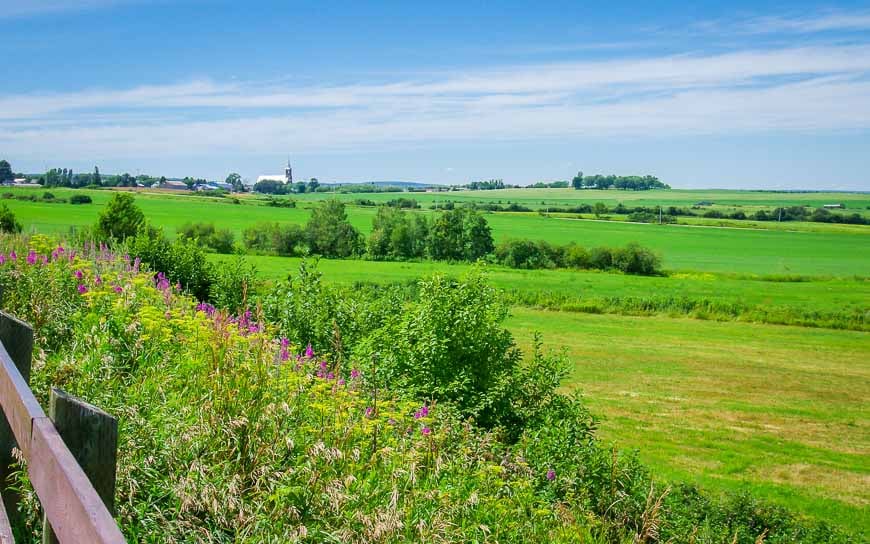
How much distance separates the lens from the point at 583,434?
32.1ft

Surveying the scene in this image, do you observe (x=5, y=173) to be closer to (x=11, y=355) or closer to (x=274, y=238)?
(x=274, y=238)

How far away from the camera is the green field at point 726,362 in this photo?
56.9 feet

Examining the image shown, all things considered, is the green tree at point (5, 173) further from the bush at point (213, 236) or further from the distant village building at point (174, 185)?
the distant village building at point (174, 185)

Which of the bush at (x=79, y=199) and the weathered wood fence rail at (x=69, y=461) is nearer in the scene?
the weathered wood fence rail at (x=69, y=461)

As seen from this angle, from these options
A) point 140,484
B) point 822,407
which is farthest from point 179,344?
point 822,407

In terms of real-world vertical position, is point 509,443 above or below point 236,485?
below

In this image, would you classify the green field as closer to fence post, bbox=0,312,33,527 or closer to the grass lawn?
the grass lawn

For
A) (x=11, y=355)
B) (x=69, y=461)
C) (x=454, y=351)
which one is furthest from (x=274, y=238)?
(x=69, y=461)

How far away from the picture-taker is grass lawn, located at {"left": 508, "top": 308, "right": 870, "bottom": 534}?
16.5 meters

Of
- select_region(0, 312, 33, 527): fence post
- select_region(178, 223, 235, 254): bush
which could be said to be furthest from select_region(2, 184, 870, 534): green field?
select_region(0, 312, 33, 527): fence post

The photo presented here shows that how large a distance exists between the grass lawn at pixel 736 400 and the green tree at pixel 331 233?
122 ft

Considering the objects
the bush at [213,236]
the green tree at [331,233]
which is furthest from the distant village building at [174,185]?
the bush at [213,236]

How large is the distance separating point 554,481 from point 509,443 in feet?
6.92

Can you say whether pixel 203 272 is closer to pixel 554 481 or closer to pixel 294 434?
pixel 554 481
